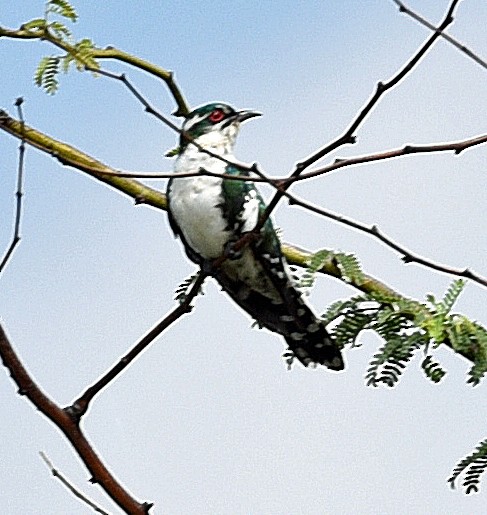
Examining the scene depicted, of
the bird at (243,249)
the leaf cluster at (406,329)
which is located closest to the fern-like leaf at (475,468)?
the leaf cluster at (406,329)

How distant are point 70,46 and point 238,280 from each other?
1.43 metres

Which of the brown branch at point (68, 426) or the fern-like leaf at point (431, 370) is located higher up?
the fern-like leaf at point (431, 370)

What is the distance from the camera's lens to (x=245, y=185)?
18.8 feet

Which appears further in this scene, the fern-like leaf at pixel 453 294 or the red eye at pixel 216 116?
the red eye at pixel 216 116

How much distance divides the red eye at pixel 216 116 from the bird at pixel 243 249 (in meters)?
0.18

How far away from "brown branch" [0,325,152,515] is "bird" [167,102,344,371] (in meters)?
→ 2.37

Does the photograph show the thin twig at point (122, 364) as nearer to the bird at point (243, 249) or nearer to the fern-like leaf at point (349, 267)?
the fern-like leaf at point (349, 267)

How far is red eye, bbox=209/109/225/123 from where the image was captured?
613 centimetres

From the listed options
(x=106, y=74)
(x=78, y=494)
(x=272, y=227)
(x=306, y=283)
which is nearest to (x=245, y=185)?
(x=272, y=227)

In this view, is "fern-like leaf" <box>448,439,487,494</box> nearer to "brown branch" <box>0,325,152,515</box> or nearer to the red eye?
"brown branch" <box>0,325,152,515</box>

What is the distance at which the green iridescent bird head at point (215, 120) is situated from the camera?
6113 mm

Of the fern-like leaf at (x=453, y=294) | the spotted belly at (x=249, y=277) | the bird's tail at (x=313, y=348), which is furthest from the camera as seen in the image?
the spotted belly at (x=249, y=277)

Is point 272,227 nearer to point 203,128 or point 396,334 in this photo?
point 203,128

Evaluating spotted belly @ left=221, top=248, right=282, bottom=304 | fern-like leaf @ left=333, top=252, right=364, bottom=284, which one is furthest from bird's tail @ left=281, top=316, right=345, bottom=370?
fern-like leaf @ left=333, top=252, right=364, bottom=284
